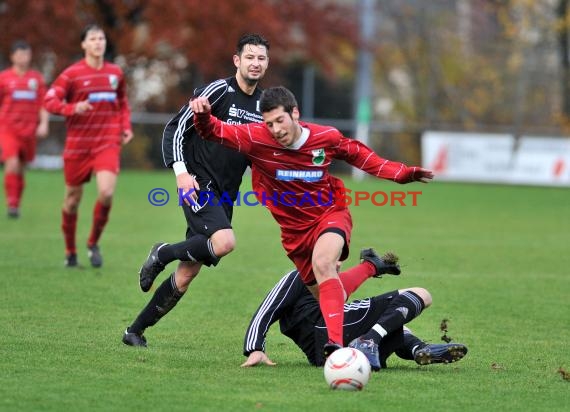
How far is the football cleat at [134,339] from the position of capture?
7.30 m

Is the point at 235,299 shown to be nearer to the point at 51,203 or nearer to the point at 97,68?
the point at 97,68

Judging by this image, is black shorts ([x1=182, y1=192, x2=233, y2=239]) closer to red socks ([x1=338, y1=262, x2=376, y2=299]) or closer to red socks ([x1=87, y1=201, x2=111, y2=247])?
red socks ([x1=338, y1=262, x2=376, y2=299])

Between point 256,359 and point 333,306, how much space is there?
0.68m

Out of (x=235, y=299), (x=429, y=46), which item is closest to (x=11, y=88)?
(x=235, y=299)

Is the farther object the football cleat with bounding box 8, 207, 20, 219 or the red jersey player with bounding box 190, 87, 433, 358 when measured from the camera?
the football cleat with bounding box 8, 207, 20, 219

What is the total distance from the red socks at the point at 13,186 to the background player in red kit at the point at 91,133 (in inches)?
184

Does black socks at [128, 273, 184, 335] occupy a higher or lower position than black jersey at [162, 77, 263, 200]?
lower

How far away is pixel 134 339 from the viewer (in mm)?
7324

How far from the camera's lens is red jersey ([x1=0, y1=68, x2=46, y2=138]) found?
645 inches

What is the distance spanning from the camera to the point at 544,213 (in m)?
20.5

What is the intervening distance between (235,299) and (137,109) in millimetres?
24101

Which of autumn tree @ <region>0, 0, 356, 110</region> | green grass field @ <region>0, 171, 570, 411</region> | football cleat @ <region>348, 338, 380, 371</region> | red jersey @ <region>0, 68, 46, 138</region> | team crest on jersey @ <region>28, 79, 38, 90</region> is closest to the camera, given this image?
green grass field @ <region>0, 171, 570, 411</region>

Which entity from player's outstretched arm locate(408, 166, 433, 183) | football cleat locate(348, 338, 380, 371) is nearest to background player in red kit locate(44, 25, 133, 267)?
player's outstretched arm locate(408, 166, 433, 183)

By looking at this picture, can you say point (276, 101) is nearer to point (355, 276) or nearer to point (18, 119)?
point (355, 276)
